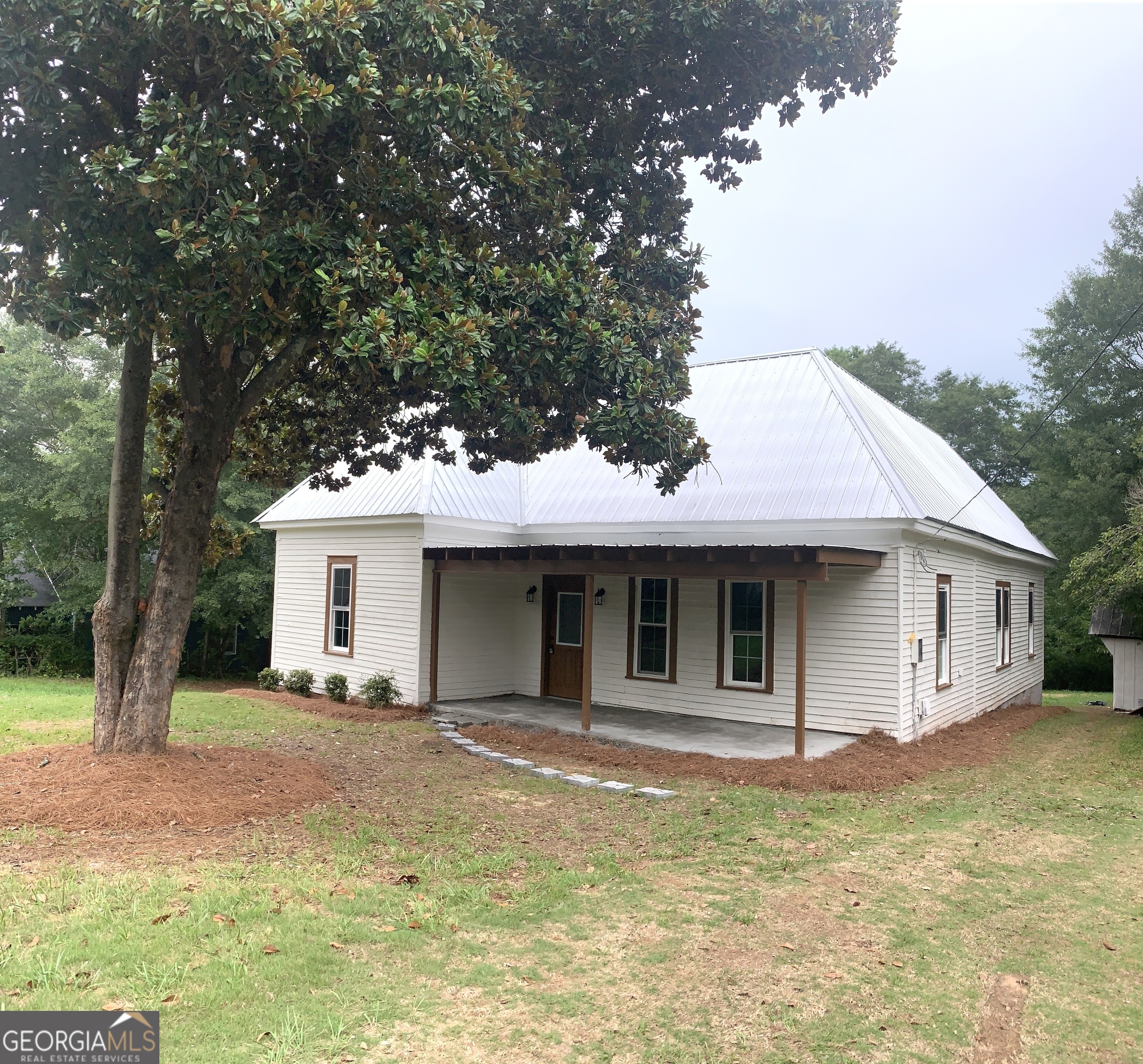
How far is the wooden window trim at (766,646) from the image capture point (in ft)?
37.9

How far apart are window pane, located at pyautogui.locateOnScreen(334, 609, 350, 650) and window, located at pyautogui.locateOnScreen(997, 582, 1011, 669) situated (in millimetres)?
12549

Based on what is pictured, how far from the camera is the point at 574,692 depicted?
1365 cm

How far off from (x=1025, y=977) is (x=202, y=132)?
7401 mm

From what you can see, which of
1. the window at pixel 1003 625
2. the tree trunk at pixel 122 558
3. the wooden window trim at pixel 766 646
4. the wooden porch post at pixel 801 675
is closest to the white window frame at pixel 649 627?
A: the wooden window trim at pixel 766 646


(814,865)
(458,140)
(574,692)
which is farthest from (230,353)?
(574,692)

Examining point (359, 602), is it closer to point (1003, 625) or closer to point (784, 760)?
point (784, 760)

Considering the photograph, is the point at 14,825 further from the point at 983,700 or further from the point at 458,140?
the point at 983,700

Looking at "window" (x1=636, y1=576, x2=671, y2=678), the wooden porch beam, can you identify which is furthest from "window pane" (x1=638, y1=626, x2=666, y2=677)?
the wooden porch beam

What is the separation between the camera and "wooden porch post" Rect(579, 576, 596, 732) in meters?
10.6

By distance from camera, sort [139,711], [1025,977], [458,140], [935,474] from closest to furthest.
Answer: [1025,977] → [458,140] → [139,711] → [935,474]

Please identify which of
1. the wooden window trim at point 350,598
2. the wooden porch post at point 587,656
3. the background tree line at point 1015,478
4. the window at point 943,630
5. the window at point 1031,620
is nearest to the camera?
the wooden porch post at point 587,656

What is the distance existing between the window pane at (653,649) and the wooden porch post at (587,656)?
1656 millimetres

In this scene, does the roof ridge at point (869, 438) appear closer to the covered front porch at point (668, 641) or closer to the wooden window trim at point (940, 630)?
the covered front porch at point (668, 641)

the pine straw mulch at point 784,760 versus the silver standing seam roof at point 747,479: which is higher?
the silver standing seam roof at point 747,479
